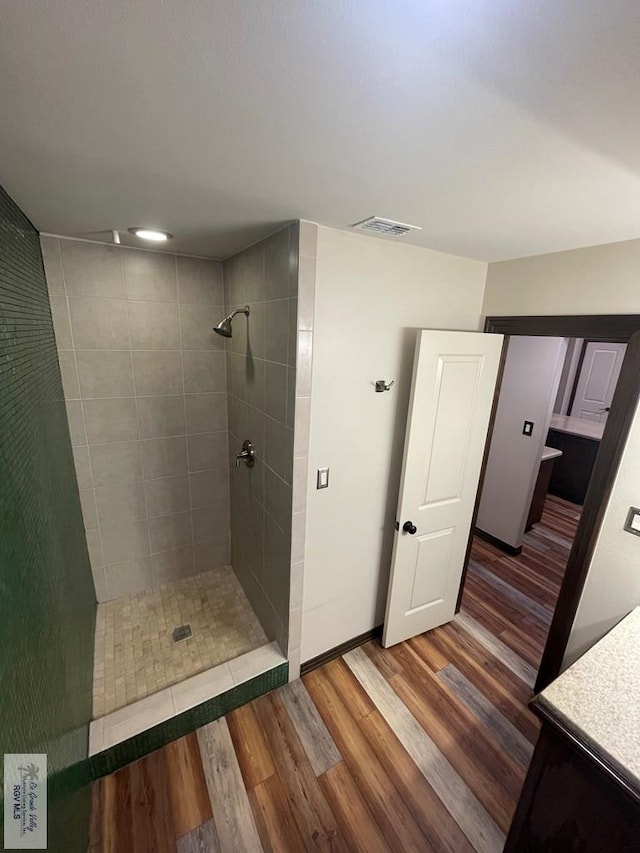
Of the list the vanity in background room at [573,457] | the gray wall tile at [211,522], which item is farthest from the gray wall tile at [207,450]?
the vanity in background room at [573,457]

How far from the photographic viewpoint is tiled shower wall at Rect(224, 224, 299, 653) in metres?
1.56

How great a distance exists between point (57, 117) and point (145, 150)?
0.18m

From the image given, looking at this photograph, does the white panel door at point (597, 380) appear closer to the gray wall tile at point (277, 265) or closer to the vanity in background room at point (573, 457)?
the vanity in background room at point (573, 457)

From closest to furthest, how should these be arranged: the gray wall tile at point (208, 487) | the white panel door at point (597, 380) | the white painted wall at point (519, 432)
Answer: the gray wall tile at point (208, 487)
the white painted wall at point (519, 432)
the white panel door at point (597, 380)

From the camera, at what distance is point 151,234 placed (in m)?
1.66

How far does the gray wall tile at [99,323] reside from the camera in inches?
75.7

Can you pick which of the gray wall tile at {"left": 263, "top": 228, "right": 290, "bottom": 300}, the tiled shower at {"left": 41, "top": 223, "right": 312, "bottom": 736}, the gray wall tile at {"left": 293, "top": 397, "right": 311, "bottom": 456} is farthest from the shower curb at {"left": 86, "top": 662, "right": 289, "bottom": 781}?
the gray wall tile at {"left": 263, "top": 228, "right": 290, "bottom": 300}

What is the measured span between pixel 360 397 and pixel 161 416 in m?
1.36

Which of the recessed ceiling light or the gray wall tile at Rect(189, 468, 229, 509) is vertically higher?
the recessed ceiling light

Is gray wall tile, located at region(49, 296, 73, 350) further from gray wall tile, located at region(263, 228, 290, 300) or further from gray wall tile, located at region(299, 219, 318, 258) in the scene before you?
gray wall tile, located at region(299, 219, 318, 258)

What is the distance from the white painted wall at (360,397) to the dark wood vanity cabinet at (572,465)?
3126mm

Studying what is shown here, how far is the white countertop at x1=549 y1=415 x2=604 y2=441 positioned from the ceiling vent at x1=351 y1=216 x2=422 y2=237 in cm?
384

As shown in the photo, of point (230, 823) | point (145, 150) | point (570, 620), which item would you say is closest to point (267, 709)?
point (230, 823)

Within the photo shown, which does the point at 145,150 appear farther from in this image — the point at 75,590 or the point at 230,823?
the point at 230,823
